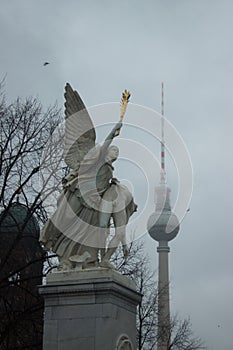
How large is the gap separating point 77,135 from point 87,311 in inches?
156

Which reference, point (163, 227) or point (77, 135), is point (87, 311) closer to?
point (77, 135)

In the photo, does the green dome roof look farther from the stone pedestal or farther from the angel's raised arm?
the stone pedestal

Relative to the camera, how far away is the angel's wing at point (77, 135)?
14.0 metres

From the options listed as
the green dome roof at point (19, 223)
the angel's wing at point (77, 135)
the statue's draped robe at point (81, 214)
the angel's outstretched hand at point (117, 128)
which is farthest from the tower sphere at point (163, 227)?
the angel's outstretched hand at point (117, 128)

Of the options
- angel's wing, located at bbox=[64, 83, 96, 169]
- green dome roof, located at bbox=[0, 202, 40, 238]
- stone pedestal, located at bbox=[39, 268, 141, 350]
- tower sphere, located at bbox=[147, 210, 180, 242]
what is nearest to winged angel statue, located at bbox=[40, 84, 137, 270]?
angel's wing, located at bbox=[64, 83, 96, 169]

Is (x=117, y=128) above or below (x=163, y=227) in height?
below

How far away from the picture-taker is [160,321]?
32.0 metres

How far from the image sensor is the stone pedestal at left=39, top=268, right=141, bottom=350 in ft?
39.5

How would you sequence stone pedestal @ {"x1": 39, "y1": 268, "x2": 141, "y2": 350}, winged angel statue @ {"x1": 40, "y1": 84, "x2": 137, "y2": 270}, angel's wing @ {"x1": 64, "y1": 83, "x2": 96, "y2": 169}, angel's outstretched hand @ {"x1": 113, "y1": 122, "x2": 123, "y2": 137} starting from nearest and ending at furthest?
stone pedestal @ {"x1": 39, "y1": 268, "x2": 141, "y2": 350} < winged angel statue @ {"x1": 40, "y1": 84, "x2": 137, "y2": 270} < angel's outstretched hand @ {"x1": 113, "y1": 122, "x2": 123, "y2": 137} < angel's wing @ {"x1": 64, "y1": 83, "x2": 96, "y2": 169}

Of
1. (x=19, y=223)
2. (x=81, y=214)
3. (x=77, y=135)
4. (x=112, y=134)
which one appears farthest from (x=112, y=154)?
(x=19, y=223)

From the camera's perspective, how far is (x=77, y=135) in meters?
14.1

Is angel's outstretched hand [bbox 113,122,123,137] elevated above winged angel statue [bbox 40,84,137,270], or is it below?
above

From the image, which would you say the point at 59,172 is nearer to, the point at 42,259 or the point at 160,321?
the point at 42,259

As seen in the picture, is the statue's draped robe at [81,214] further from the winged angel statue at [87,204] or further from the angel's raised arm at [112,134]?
the angel's raised arm at [112,134]
